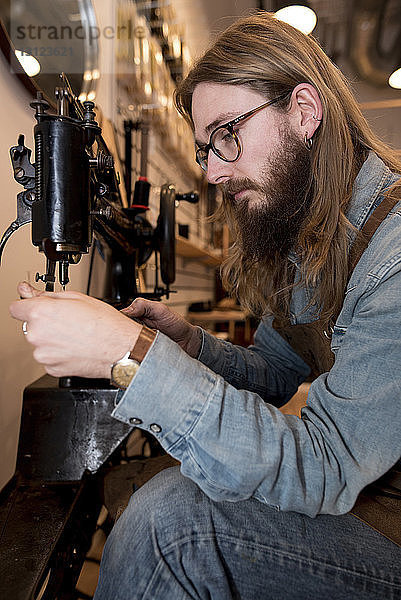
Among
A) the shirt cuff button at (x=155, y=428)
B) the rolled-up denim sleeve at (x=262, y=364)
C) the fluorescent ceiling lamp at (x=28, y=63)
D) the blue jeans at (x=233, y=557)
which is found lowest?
the blue jeans at (x=233, y=557)

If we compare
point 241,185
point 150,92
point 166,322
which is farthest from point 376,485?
point 150,92

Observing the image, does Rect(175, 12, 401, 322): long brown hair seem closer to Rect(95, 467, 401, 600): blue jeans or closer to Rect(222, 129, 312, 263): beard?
Rect(222, 129, 312, 263): beard

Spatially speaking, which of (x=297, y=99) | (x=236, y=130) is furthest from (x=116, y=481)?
(x=297, y=99)

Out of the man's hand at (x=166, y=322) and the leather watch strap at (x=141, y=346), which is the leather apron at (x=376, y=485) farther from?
the leather watch strap at (x=141, y=346)

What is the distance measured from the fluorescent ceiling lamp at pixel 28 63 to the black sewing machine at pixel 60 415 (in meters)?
0.36

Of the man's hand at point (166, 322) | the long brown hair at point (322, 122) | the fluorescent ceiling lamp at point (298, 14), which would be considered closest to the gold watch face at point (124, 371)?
the man's hand at point (166, 322)

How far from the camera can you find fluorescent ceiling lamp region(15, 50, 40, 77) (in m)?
1.16

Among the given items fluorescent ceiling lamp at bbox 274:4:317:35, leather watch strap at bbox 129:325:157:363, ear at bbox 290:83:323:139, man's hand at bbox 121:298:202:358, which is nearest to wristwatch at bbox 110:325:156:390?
leather watch strap at bbox 129:325:157:363

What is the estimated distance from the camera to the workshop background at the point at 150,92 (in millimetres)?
1160

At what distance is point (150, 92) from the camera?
8.50 ft

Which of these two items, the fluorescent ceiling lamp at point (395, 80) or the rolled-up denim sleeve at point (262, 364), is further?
the fluorescent ceiling lamp at point (395, 80)

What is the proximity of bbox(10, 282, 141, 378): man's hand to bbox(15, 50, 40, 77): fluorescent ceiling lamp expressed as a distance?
2.65 feet

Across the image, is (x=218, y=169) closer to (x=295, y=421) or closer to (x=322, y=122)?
(x=322, y=122)

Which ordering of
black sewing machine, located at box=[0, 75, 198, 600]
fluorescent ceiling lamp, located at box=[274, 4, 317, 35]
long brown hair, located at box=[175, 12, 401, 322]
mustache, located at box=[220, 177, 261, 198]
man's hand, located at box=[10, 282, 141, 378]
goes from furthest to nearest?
fluorescent ceiling lamp, located at box=[274, 4, 317, 35]
mustache, located at box=[220, 177, 261, 198]
long brown hair, located at box=[175, 12, 401, 322]
black sewing machine, located at box=[0, 75, 198, 600]
man's hand, located at box=[10, 282, 141, 378]
